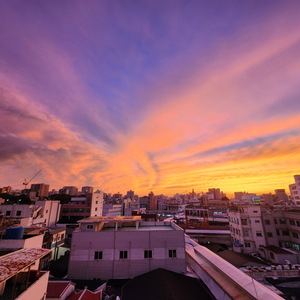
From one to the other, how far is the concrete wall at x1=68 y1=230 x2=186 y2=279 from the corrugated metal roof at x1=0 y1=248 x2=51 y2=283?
1274 centimetres

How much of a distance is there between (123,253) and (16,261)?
50.9ft

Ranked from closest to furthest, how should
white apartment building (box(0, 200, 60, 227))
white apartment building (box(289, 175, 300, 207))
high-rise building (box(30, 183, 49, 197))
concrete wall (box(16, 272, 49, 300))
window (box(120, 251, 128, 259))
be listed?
concrete wall (box(16, 272, 49, 300)), window (box(120, 251, 128, 259)), white apartment building (box(0, 200, 60, 227)), white apartment building (box(289, 175, 300, 207)), high-rise building (box(30, 183, 49, 197))

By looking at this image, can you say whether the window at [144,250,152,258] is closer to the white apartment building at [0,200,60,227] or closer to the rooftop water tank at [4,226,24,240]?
the rooftop water tank at [4,226,24,240]

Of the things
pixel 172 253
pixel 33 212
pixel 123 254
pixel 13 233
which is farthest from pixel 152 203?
pixel 13 233

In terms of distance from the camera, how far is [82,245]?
873 inches

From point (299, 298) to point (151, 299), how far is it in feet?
62.3

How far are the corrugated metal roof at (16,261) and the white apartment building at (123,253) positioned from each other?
1280 cm

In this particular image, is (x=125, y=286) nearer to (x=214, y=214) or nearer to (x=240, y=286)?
(x=240, y=286)

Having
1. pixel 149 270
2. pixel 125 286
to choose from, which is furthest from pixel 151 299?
pixel 149 270

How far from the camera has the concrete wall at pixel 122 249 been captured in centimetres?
2138

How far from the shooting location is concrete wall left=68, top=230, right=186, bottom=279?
70.1ft

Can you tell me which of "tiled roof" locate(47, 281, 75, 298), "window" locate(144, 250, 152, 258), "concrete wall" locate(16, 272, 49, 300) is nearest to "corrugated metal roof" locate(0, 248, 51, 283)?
"concrete wall" locate(16, 272, 49, 300)

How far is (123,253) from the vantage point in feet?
71.4

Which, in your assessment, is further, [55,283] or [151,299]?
[55,283]
